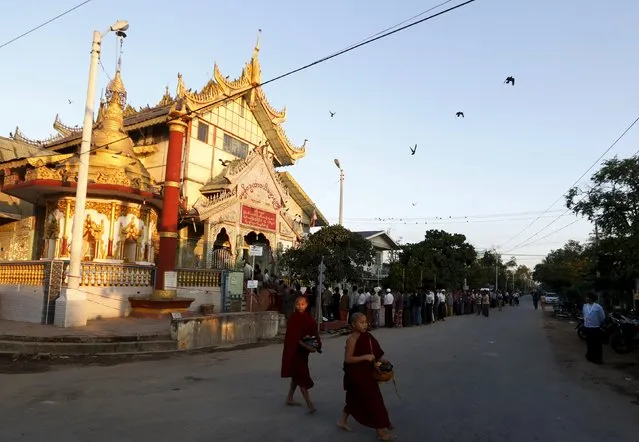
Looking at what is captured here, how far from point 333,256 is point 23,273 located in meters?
10.5

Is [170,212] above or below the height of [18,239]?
above

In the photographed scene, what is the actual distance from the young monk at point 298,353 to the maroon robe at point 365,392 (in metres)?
1.05

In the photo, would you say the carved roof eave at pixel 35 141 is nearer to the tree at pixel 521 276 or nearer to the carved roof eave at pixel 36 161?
the carved roof eave at pixel 36 161

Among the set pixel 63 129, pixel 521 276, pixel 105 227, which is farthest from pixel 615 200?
pixel 521 276

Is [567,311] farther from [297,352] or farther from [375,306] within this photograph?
[297,352]

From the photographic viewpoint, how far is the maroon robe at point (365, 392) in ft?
16.8

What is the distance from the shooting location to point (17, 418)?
5.57 metres

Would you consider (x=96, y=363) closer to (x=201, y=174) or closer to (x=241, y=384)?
(x=241, y=384)

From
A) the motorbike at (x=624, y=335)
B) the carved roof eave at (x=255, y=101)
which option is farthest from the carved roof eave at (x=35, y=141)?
the motorbike at (x=624, y=335)

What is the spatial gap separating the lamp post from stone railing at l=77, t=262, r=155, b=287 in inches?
58.6

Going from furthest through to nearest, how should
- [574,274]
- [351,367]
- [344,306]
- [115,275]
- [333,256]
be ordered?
[574,274] < [333,256] < [344,306] < [115,275] < [351,367]

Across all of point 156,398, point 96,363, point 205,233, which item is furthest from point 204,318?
point 205,233

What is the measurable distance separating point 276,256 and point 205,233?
471 cm

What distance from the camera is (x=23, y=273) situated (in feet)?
47.9
